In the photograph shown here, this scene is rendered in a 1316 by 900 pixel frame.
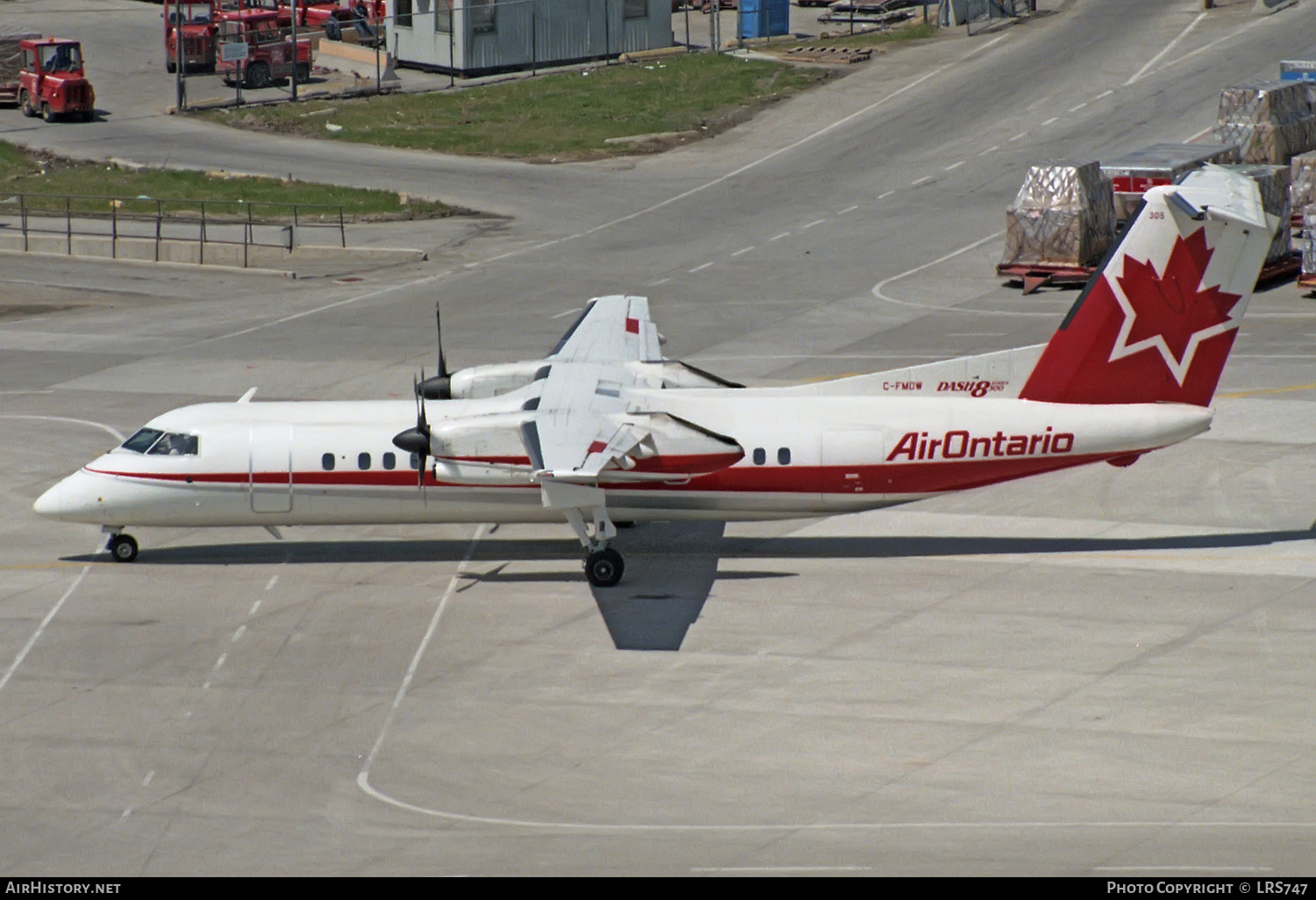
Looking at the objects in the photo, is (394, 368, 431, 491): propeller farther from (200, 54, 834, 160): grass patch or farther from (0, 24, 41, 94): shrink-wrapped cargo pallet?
(0, 24, 41, 94): shrink-wrapped cargo pallet

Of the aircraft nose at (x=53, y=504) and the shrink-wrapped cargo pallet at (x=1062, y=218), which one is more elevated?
the shrink-wrapped cargo pallet at (x=1062, y=218)

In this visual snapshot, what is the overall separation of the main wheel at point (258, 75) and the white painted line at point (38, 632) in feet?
183

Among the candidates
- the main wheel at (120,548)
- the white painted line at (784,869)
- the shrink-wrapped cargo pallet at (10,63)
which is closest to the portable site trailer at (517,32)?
the shrink-wrapped cargo pallet at (10,63)

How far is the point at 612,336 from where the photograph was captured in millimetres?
32188

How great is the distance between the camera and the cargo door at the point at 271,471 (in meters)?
28.6

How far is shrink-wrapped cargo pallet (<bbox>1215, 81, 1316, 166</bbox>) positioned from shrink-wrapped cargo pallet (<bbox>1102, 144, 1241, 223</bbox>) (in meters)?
2.86

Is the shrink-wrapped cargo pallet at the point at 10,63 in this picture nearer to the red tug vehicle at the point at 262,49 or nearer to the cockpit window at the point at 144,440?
the red tug vehicle at the point at 262,49

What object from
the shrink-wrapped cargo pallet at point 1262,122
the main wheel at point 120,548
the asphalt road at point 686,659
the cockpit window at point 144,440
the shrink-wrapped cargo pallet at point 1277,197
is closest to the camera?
the asphalt road at point 686,659

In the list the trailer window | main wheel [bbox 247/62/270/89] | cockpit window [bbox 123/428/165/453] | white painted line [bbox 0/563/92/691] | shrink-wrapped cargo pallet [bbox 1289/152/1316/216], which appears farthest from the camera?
main wheel [bbox 247/62/270/89]

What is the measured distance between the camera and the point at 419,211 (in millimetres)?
61094

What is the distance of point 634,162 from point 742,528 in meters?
38.9

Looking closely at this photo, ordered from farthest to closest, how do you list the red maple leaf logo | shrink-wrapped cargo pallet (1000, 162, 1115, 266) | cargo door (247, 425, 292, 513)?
shrink-wrapped cargo pallet (1000, 162, 1115, 266) → cargo door (247, 425, 292, 513) → the red maple leaf logo

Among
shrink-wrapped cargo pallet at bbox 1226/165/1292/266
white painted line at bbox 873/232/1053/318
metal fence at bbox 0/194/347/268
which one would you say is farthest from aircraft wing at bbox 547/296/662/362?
metal fence at bbox 0/194/347/268

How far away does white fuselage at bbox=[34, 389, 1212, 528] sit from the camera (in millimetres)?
27562
